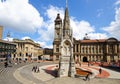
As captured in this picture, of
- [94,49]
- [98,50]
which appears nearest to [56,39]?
[94,49]

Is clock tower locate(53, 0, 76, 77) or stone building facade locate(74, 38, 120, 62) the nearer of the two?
clock tower locate(53, 0, 76, 77)

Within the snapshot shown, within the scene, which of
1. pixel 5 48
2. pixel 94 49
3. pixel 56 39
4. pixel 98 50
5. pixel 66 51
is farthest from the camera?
pixel 56 39

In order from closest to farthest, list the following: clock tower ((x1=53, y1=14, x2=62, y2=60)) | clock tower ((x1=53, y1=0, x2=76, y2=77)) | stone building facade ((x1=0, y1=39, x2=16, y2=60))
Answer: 1. clock tower ((x1=53, y1=0, x2=76, y2=77))
2. stone building facade ((x1=0, y1=39, x2=16, y2=60))
3. clock tower ((x1=53, y1=14, x2=62, y2=60))

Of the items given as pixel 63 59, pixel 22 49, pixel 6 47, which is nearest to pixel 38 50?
pixel 22 49

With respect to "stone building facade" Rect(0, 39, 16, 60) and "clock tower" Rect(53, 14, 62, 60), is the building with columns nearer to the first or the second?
"clock tower" Rect(53, 14, 62, 60)

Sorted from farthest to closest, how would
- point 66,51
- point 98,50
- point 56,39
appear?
point 56,39
point 98,50
point 66,51

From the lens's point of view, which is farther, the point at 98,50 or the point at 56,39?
the point at 56,39

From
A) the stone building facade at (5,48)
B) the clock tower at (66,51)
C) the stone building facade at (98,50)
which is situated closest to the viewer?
the clock tower at (66,51)

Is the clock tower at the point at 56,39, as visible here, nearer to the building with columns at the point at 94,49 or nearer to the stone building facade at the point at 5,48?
the building with columns at the point at 94,49

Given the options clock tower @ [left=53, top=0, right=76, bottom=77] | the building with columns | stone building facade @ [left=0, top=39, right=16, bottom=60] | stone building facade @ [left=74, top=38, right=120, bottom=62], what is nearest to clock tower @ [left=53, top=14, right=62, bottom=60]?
the building with columns

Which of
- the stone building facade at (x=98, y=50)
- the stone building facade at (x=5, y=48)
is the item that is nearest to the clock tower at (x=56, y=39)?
the stone building facade at (x=98, y=50)

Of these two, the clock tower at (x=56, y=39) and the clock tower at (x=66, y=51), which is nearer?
the clock tower at (x=66, y=51)

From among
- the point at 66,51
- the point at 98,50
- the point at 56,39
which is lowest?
the point at 66,51

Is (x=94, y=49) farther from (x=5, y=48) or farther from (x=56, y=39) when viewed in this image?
(x=5, y=48)
